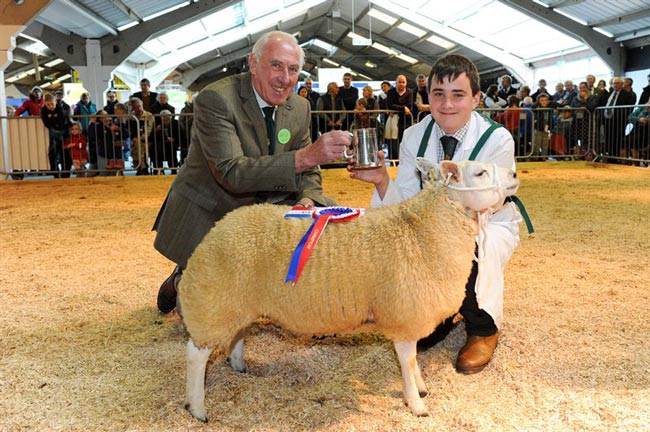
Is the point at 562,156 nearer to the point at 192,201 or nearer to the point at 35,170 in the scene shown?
the point at 35,170

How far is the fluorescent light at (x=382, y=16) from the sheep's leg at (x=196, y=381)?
25899 mm

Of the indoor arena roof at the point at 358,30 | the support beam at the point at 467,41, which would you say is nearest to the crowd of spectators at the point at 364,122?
the indoor arena roof at the point at 358,30

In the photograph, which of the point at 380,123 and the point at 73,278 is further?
the point at 380,123

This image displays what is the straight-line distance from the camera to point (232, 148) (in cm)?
298

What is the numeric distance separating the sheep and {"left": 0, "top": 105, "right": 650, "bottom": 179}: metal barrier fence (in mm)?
9733

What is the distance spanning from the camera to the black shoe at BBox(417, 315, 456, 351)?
131 inches

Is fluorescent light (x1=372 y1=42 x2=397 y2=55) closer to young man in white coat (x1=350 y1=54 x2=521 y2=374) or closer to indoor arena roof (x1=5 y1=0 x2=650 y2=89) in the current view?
indoor arena roof (x1=5 y1=0 x2=650 y2=89)

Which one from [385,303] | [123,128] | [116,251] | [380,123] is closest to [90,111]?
[123,128]

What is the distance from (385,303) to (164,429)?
1.07 meters

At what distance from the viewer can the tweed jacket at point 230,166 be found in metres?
2.91

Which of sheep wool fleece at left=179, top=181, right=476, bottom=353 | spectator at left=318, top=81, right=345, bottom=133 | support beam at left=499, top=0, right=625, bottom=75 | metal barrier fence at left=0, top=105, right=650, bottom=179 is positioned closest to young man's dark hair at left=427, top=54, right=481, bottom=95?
sheep wool fleece at left=179, top=181, right=476, bottom=353

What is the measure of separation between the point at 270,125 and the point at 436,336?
152cm

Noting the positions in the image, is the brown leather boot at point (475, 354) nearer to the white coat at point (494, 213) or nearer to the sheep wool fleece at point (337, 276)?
the white coat at point (494, 213)

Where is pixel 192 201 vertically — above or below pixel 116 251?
above
